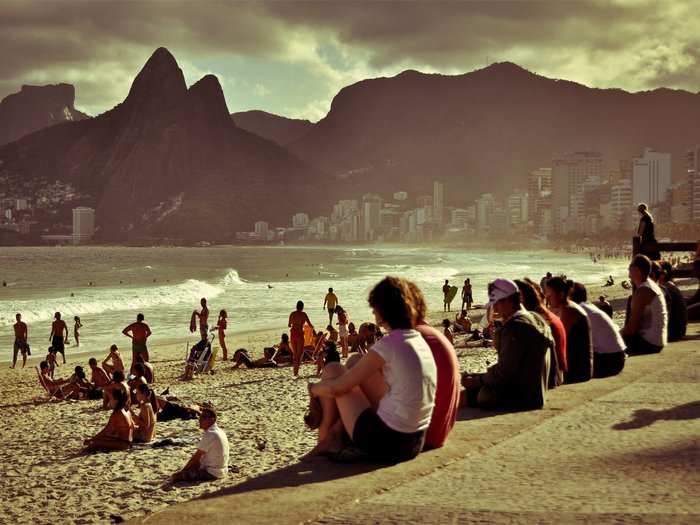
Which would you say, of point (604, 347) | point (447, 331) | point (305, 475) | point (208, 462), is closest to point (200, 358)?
point (447, 331)

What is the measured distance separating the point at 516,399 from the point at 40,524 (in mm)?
3630

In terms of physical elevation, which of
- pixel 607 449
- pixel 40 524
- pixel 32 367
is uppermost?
pixel 607 449

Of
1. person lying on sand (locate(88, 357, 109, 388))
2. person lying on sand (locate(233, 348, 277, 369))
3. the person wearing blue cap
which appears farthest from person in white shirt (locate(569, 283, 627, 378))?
person lying on sand (locate(233, 348, 277, 369))

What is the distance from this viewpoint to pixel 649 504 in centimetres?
387

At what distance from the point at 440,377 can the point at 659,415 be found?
2236 mm

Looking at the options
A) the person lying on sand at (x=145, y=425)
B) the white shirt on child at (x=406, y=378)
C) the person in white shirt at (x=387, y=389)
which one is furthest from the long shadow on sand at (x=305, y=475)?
the person lying on sand at (x=145, y=425)

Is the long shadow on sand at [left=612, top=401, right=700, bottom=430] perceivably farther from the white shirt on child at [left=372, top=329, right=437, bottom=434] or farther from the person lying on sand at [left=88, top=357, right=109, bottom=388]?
the person lying on sand at [left=88, top=357, right=109, bottom=388]

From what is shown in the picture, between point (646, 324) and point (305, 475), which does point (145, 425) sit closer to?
point (305, 475)

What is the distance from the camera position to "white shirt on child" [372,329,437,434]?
442 cm

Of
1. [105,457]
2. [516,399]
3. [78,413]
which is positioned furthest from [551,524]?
[78,413]

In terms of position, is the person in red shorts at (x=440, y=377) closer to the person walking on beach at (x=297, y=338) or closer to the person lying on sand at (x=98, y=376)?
the person walking on beach at (x=297, y=338)

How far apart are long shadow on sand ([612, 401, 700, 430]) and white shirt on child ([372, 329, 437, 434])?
1.85m

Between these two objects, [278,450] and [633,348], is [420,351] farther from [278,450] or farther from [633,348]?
[633,348]

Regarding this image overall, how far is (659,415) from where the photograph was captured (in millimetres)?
6012
